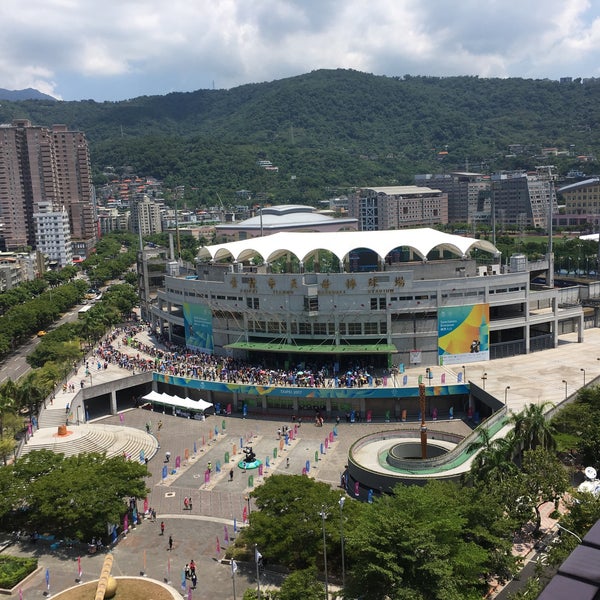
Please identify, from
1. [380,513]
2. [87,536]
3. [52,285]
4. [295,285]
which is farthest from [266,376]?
[52,285]

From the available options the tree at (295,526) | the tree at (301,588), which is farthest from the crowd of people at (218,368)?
the tree at (301,588)

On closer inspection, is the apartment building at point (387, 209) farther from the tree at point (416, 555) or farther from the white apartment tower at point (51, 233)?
the tree at point (416, 555)

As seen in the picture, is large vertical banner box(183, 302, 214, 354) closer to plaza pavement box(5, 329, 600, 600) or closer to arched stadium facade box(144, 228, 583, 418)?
arched stadium facade box(144, 228, 583, 418)

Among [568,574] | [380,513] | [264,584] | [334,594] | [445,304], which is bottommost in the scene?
[264,584]

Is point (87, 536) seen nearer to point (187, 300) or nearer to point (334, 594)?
point (334, 594)

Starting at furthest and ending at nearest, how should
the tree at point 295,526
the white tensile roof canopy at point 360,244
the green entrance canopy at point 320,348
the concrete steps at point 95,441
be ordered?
the white tensile roof canopy at point 360,244
the green entrance canopy at point 320,348
the concrete steps at point 95,441
the tree at point 295,526

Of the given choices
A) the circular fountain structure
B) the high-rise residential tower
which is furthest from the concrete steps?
the high-rise residential tower
